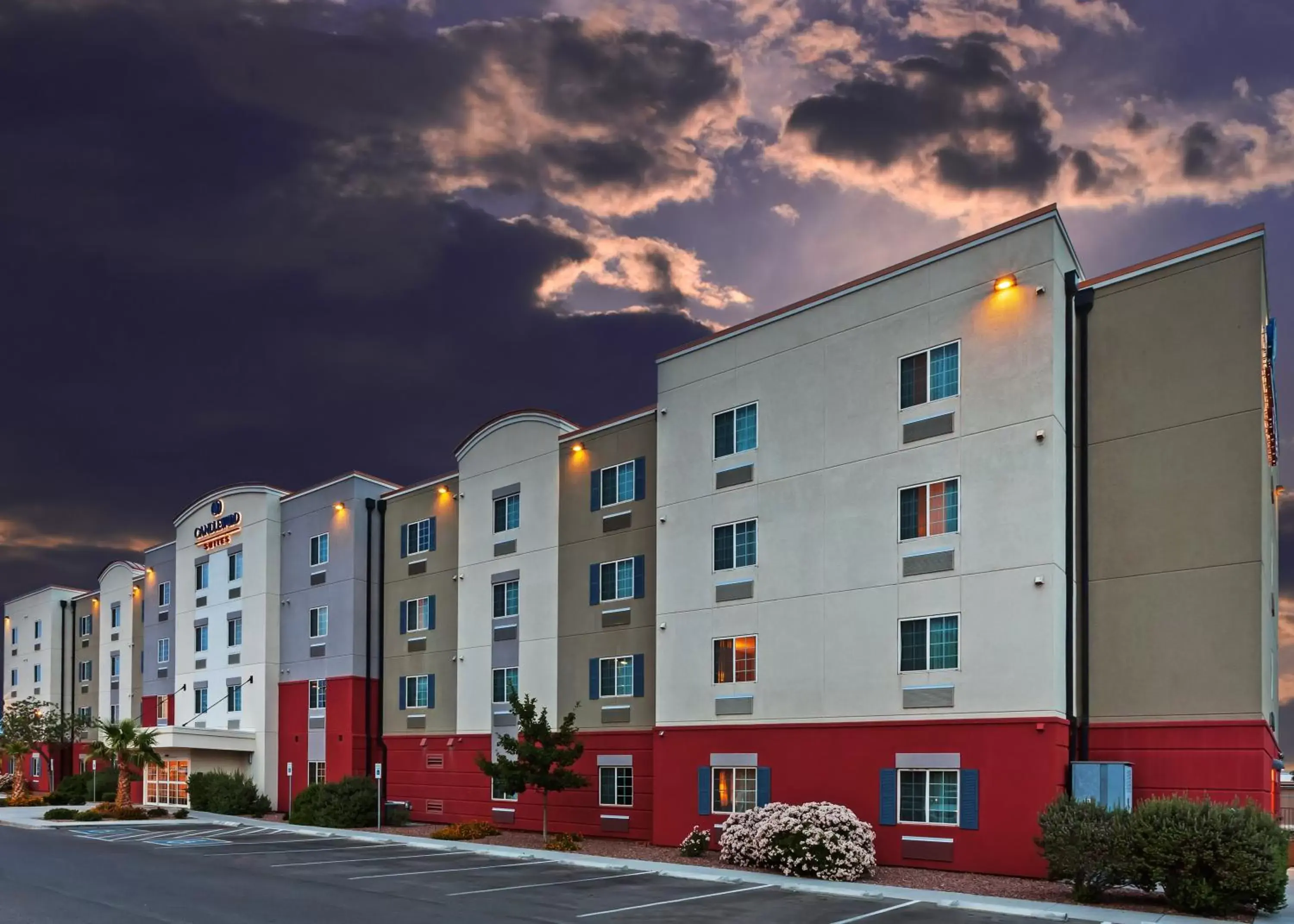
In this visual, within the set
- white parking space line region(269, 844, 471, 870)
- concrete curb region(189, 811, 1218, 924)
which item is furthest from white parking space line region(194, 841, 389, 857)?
white parking space line region(269, 844, 471, 870)

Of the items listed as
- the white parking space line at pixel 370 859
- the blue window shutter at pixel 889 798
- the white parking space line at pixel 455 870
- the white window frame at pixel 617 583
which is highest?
the white window frame at pixel 617 583

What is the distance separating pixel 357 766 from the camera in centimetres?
4109

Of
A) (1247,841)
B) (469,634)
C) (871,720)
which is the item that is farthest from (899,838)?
(469,634)

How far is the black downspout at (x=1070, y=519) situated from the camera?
23.3 m

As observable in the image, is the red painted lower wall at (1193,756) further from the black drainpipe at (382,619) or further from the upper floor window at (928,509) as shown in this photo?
the black drainpipe at (382,619)

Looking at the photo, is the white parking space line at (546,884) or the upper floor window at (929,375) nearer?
the white parking space line at (546,884)

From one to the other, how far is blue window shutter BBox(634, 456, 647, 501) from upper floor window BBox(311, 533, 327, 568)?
17302mm

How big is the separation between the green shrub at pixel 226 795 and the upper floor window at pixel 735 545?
82.9 feet

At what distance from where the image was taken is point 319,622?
44.3 meters

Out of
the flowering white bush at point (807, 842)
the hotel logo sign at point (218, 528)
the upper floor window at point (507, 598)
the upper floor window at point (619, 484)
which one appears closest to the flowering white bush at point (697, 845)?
the flowering white bush at point (807, 842)

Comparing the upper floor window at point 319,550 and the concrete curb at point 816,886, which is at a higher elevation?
the upper floor window at point 319,550

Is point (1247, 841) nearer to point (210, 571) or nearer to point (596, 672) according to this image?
point (596, 672)

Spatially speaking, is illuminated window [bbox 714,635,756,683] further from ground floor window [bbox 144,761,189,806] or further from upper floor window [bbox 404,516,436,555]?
ground floor window [bbox 144,761,189,806]

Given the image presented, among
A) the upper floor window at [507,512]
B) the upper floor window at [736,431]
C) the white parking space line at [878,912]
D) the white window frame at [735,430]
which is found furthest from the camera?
the upper floor window at [507,512]
